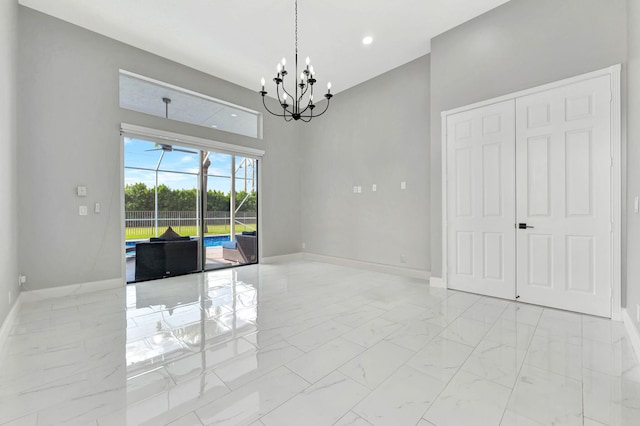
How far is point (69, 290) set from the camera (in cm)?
365

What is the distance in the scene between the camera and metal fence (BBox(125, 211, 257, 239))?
4461mm

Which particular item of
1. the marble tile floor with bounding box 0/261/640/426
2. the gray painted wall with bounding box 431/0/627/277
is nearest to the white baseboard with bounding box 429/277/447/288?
the gray painted wall with bounding box 431/0/627/277

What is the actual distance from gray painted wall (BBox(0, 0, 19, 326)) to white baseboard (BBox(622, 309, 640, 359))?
5388mm

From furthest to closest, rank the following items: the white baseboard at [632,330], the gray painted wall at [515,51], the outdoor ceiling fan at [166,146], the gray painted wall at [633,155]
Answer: the outdoor ceiling fan at [166,146] → the gray painted wall at [515,51] → the gray painted wall at [633,155] → the white baseboard at [632,330]

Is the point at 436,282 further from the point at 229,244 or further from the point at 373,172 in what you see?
the point at 229,244

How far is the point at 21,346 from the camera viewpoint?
2.29m

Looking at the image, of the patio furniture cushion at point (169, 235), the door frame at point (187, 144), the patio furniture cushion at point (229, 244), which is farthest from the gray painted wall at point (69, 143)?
the patio furniture cushion at point (229, 244)

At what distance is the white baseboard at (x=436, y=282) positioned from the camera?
3.96 meters

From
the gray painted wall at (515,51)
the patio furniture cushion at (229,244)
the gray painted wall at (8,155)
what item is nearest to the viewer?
the gray painted wall at (8,155)

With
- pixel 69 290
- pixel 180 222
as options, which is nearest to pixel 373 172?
pixel 180 222

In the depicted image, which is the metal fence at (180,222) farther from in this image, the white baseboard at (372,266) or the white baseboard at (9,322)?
the white baseboard at (372,266)

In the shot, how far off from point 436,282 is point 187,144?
4792 mm

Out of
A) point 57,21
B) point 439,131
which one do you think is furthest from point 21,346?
point 439,131

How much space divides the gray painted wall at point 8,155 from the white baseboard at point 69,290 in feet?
0.80
